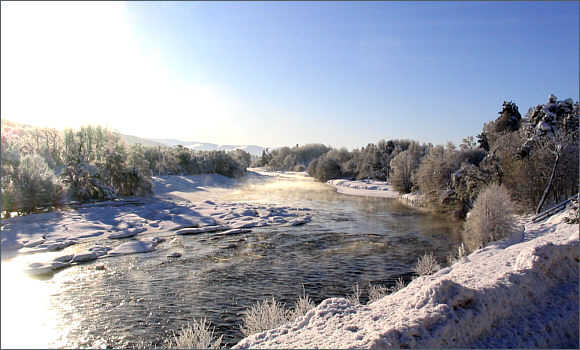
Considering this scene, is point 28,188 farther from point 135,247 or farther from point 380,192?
point 380,192

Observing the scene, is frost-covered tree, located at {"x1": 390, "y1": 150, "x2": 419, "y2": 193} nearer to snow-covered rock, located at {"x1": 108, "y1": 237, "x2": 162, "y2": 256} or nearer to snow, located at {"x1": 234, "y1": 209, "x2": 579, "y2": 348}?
snow-covered rock, located at {"x1": 108, "y1": 237, "x2": 162, "y2": 256}

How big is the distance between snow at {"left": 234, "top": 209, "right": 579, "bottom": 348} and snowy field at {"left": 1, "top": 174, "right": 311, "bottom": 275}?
15.0 metres

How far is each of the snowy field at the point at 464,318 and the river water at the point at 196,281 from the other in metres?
3.91

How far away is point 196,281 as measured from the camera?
16406 millimetres

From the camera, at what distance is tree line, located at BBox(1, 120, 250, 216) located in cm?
2875

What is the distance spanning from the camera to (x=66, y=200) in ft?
115

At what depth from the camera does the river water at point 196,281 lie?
1150 centimetres

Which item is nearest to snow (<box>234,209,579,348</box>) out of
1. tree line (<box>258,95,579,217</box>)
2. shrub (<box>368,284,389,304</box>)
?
shrub (<box>368,284,389,304</box>)

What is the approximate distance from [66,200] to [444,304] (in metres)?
36.9

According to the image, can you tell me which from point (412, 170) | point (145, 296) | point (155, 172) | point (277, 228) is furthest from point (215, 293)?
point (155, 172)

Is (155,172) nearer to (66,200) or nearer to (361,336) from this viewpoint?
(66,200)

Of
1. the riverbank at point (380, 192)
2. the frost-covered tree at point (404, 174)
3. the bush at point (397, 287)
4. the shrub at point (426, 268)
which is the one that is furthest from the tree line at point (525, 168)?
the bush at point (397, 287)

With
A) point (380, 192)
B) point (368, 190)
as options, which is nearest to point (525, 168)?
point (380, 192)

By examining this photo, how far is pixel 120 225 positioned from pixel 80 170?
1351 centimetres
